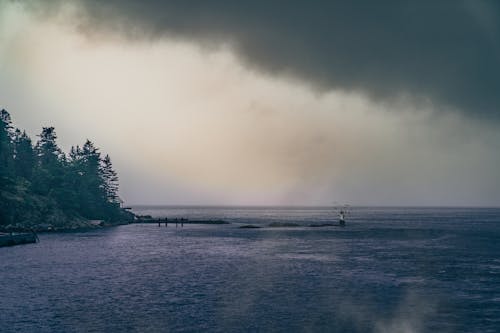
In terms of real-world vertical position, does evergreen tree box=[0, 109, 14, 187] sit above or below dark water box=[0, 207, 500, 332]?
above

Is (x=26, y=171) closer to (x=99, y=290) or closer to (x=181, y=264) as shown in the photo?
(x=181, y=264)

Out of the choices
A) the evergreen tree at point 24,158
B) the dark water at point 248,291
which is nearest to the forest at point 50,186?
the evergreen tree at point 24,158

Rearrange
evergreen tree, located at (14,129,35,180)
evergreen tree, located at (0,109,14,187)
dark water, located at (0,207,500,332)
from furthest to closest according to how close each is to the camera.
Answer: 1. evergreen tree, located at (14,129,35,180)
2. evergreen tree, located at (0,109,14,187)
3. dark water, located at (0,207,500,332)

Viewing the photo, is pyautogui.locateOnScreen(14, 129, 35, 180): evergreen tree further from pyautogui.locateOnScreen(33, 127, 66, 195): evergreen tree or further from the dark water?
the dark water

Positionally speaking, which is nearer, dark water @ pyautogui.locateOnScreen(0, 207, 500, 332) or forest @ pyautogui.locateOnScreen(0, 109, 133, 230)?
dark water @ pyautogui.locateOnScreen(0, 207, 500, 332)

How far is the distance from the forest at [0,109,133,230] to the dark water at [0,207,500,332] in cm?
4367

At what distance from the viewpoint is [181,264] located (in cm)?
7250

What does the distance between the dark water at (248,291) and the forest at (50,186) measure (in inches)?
1719

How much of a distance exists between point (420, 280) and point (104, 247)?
67724mm

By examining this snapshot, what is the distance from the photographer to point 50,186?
149m

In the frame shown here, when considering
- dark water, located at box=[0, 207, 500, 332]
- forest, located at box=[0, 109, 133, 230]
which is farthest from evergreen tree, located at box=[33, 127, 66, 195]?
dark water, located at box=[0, 207, 500, 332]

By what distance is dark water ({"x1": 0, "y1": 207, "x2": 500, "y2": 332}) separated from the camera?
1453 inches

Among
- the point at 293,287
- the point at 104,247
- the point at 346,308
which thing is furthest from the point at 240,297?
the point at 104,247

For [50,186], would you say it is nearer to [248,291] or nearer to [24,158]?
[24,158]
